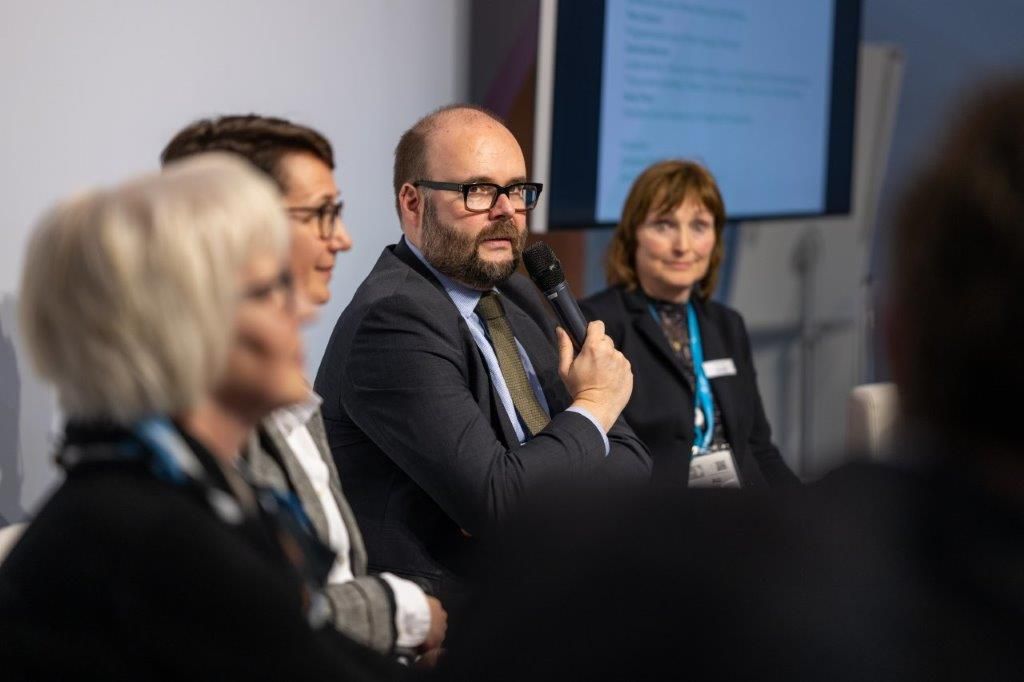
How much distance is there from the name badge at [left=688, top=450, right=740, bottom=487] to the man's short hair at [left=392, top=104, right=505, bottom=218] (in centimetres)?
106

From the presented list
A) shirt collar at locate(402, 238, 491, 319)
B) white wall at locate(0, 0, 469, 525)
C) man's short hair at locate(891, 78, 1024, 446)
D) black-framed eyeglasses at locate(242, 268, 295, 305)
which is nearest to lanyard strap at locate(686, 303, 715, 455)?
shirt collar at locate(402, 238, 491, 319)

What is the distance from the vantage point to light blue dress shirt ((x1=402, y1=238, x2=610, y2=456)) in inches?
93.4

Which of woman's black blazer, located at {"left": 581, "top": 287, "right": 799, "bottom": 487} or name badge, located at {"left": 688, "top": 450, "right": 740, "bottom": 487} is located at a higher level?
woman's black blazer, located at {"left": 581, "top": 287, "right": 799, "bottom": 487}

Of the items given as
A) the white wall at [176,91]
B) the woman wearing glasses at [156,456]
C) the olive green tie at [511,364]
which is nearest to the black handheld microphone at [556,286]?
the olive green tie at [511,364]

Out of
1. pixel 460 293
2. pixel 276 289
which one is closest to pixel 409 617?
pixel 276 289

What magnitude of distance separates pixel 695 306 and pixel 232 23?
1502 millimetres

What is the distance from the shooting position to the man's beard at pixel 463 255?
97.4 inches

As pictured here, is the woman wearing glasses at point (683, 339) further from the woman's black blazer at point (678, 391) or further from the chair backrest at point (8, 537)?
the chair backrest at point (8, 537)

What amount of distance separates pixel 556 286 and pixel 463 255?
201 mm

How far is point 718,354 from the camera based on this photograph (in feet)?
11.1

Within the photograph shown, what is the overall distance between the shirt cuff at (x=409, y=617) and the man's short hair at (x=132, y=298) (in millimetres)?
573

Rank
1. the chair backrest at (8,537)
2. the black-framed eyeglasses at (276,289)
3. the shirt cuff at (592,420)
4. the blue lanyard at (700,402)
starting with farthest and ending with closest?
the blue lanyard at (700,402), the shirt cuff at (592,420), the chair backrest at (8,537), the black-framed eyeglasses at (276,289)

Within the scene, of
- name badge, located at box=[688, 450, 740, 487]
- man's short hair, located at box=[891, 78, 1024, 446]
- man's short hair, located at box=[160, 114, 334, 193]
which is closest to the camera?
man's short hair, located at box=[891, 78, 1024, 446]

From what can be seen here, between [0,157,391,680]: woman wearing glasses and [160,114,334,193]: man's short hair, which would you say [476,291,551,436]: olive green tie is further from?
[0,157,391,680]: woman wearing glasses
